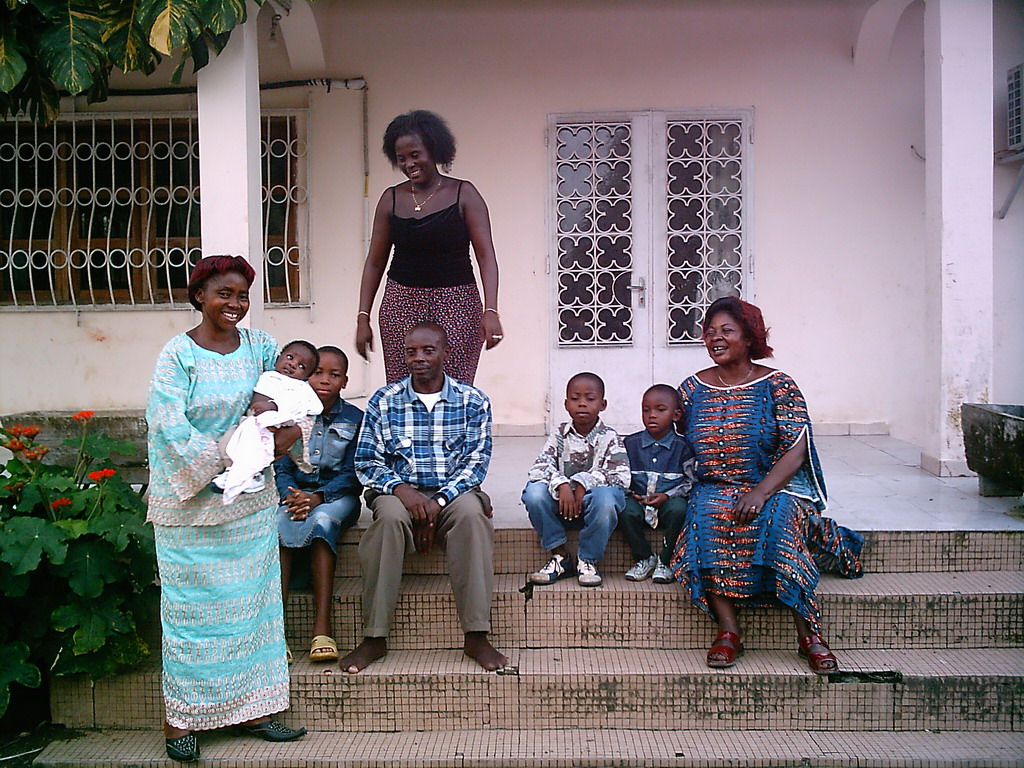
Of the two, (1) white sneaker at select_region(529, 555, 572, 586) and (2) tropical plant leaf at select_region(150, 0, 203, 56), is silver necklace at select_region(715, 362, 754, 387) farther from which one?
(2) tropical plant leaf at select_region(150, 0, 203, 56)

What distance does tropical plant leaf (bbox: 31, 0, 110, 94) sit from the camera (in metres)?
3.90

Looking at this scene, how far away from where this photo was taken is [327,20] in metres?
6.54

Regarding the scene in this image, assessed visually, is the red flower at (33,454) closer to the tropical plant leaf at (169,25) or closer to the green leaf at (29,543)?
the green leaf at (29,543)

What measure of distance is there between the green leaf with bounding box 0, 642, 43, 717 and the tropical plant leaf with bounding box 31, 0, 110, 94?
226cm

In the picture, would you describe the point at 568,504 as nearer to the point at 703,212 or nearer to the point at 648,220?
the point at 648,220

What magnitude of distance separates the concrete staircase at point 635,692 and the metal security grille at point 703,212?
3199 mm

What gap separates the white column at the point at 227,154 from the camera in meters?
4.30

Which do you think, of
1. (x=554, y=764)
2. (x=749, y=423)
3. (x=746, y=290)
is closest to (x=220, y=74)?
(x=749, y=423)

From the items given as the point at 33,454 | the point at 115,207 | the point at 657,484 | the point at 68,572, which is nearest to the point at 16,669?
the point at 68,572

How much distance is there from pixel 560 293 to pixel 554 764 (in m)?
4.03

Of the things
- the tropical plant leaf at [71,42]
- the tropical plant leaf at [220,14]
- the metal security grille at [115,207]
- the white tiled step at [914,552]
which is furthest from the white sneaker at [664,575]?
the metal security grille at [115,207]

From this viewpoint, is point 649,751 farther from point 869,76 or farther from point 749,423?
point 869,76

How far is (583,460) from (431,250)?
3.85ft

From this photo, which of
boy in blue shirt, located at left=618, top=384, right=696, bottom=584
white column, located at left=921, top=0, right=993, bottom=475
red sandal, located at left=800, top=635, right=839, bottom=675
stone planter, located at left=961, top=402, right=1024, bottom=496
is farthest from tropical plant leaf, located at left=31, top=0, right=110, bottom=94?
stone planter, located at left=961, top=402, right=1024, bottom=496
